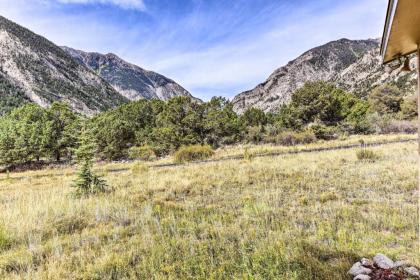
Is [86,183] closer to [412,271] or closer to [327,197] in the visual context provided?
[327,197]

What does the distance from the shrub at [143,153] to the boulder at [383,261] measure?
Result: 23.8 m

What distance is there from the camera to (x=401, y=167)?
10172 millimetres

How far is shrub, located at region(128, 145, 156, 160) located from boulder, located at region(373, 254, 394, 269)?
23768 mm

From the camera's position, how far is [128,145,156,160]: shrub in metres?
27.3

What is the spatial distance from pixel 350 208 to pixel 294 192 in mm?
2165

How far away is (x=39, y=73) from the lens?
129 metres

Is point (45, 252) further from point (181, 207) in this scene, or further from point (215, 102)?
point (215, 102)

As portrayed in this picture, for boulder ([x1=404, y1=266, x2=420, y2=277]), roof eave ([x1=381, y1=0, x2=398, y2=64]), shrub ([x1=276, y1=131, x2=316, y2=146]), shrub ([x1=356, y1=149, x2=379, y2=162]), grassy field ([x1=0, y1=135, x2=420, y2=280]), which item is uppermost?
roof eave ([x1=381, y1=0, x2=398, y2=64])

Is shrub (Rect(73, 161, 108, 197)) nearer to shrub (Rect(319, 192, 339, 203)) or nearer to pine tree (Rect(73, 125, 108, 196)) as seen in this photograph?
pine tree (Rect(73, 125, 108, 196))

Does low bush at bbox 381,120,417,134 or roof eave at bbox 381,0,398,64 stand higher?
roof eave at bbox 381,0,398,64

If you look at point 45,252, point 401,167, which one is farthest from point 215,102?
point 45,252

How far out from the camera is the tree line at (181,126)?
90.9 feet

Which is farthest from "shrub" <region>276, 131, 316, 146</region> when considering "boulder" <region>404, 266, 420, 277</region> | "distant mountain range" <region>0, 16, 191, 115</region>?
"distant mountain range" <region>0, 16, 191, 115</region>

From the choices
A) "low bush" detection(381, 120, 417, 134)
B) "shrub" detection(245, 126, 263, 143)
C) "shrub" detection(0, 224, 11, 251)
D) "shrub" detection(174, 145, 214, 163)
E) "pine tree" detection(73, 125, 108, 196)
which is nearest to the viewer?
"shrub" detection(0, 224, 11, 251)
